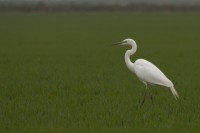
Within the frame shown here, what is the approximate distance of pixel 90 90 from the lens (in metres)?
10.9

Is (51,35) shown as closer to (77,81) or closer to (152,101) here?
(77,81)

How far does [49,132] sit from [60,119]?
89 cm

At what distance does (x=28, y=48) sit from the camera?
73.1ft

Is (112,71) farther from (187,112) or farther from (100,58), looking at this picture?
(187,112)

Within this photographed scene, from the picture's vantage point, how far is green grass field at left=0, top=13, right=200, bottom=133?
7.77 metres

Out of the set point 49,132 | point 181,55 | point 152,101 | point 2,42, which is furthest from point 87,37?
point 49,132

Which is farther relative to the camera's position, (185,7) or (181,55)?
(185,7)

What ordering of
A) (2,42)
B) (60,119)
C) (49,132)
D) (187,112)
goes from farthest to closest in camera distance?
(2,42), (187,112), (60,119), (49,132)

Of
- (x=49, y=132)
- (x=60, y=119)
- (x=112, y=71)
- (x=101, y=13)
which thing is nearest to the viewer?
(x=49, y=132)

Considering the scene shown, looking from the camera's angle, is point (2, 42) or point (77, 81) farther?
point (2, 42)

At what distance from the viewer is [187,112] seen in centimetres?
872

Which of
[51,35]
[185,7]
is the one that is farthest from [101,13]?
[51,35]

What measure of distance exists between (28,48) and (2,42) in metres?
3.15

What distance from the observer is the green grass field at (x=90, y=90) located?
25.5 ft
